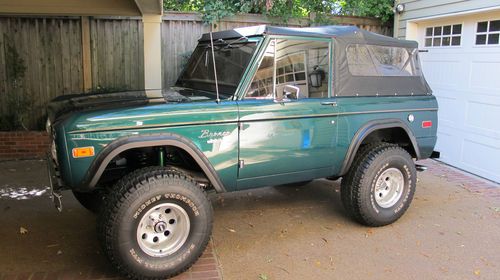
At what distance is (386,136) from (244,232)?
2.00 meters

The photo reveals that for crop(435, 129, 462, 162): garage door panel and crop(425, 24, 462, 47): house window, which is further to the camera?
crop(435, 129, 462, 162): garage door panel

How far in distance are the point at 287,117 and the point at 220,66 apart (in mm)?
903

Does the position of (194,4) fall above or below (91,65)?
above

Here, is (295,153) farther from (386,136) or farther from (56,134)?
(56,134)

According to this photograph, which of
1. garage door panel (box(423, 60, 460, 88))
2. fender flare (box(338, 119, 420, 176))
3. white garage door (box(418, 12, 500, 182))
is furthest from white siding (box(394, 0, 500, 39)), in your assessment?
fender flare (box(338, 119, 420, 176))

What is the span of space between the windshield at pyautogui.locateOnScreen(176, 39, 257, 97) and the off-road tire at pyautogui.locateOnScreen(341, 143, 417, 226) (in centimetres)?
162

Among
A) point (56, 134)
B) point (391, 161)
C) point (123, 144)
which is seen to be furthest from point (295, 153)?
point (56, 134)

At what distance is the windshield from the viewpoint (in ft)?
13.8

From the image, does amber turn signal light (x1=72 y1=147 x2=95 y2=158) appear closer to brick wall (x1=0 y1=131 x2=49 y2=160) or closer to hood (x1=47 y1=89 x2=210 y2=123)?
hood (x1=47 y1=89 x2=210 y2=123)

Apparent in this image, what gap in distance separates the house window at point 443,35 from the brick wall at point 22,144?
686cm

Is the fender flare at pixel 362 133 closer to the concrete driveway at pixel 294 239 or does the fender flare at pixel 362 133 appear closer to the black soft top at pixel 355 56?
the black soft top at pixel 355 56

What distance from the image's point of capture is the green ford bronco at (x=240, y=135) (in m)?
3.52

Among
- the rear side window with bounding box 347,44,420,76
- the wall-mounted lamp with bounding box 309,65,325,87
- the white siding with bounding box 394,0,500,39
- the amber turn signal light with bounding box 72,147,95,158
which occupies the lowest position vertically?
the amber turn signal light with bounding box 72,147,95,158

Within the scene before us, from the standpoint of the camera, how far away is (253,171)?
412 cm
